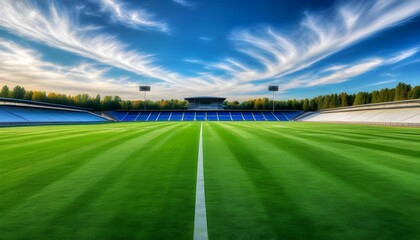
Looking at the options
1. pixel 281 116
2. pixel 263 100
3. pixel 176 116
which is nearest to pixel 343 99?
pixel 281 116

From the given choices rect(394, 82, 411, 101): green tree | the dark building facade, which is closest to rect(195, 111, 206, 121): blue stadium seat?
the dark building facade

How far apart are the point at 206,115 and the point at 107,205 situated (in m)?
95.4

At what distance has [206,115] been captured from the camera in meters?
99.2

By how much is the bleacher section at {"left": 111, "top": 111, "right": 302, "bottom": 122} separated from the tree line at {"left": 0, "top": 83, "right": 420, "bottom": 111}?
22136mm

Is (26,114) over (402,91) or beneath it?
beneath

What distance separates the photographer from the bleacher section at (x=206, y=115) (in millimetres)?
91062

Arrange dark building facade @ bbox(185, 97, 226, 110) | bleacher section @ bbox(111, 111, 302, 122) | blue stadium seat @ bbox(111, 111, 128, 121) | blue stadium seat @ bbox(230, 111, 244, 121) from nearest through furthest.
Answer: blue stadium seat @ bbox(230, 111, 244, 121) < blue stadium seat @ bbox(111, 111, 128, 121) < bleacher section @ bbox(111, 111, 302, 122) < dark building facade @ bbox(185, 97, 226, 110)

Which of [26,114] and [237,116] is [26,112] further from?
[237,116]

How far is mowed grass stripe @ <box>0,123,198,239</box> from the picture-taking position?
3045mm

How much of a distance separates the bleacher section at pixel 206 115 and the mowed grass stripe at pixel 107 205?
84.3 metres

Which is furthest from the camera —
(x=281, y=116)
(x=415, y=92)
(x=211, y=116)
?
(x=211, y=116)

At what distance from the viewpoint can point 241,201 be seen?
13.3 feet

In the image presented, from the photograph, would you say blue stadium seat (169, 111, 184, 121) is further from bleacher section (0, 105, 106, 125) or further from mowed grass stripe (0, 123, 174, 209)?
mowed grass stripe (0, 123, 174, 209)

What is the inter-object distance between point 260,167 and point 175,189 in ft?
9.77
